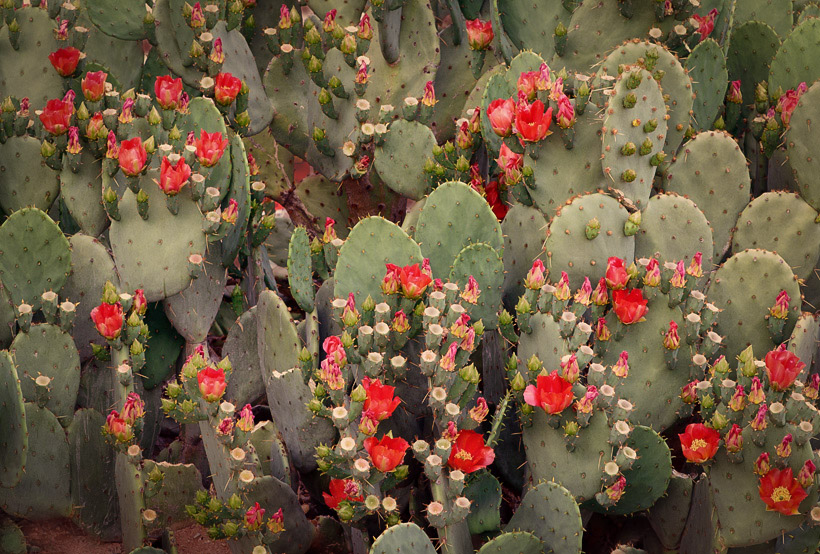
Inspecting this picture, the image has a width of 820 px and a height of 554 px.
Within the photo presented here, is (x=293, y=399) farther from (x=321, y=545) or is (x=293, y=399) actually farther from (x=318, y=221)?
(x=318, y=221)

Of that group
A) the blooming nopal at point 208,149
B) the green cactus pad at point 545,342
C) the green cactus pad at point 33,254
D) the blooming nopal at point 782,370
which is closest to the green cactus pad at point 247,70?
the blooming nopal at point 208,149

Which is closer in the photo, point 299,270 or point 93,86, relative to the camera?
point 299,270

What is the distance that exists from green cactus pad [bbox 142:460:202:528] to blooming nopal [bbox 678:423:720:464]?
134 cm

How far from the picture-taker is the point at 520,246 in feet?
A: 9.51

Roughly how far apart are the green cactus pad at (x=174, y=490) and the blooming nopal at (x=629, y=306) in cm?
126

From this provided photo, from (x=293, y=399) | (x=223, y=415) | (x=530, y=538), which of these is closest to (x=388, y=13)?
(x=293, y=399)

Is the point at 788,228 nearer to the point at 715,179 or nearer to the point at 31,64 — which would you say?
the point at 715,179

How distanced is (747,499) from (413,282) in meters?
0.98

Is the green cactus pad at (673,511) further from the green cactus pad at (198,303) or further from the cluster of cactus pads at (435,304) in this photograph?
the green cactus pad at (198,303)

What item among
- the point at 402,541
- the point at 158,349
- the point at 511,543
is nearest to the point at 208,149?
the point at 158,349

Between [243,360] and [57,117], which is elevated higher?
[57,117]

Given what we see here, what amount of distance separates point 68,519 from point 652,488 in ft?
5.49

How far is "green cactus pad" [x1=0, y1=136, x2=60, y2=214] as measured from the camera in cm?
304

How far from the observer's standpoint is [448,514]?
222 centimetres
